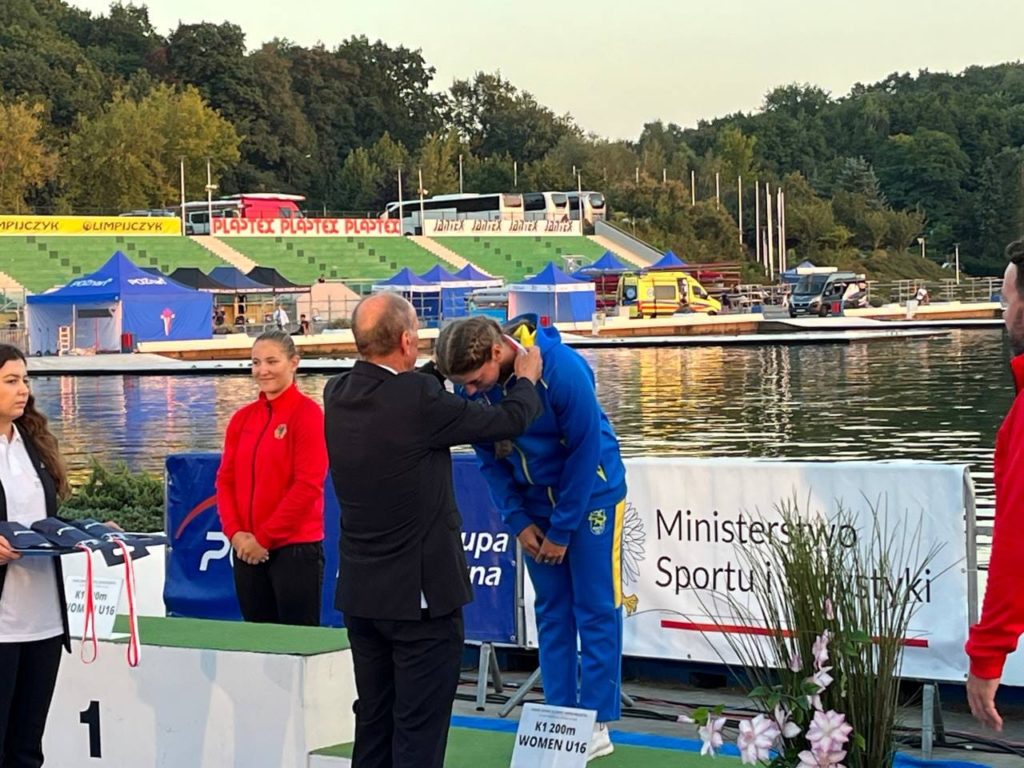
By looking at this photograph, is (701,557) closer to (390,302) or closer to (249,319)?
(390,302)

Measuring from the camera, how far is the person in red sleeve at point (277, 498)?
621cm

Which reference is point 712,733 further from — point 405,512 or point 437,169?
point 437,169

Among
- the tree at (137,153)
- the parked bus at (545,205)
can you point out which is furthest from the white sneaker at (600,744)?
the parked bus at (545,205)

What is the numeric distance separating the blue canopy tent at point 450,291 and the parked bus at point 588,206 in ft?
109

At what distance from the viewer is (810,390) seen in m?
28.7

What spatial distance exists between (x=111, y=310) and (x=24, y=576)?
123 ft

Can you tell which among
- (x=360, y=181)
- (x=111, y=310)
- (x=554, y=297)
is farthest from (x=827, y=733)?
(x=360, y=181)

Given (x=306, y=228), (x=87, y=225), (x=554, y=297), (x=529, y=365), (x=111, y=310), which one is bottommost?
(x=529, y=365)

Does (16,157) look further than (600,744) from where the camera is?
Yes

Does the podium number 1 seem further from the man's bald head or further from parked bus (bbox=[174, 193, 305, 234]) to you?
parked bus (bbox=[174, 193, 305, 234])

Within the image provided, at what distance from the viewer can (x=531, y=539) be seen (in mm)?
5297

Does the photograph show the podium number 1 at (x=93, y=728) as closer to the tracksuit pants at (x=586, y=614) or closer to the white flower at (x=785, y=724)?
the tracksuit pants at (x=586, y=614)

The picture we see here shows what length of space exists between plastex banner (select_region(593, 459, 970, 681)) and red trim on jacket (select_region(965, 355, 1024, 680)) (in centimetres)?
283

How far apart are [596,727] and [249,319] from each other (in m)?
49.6
